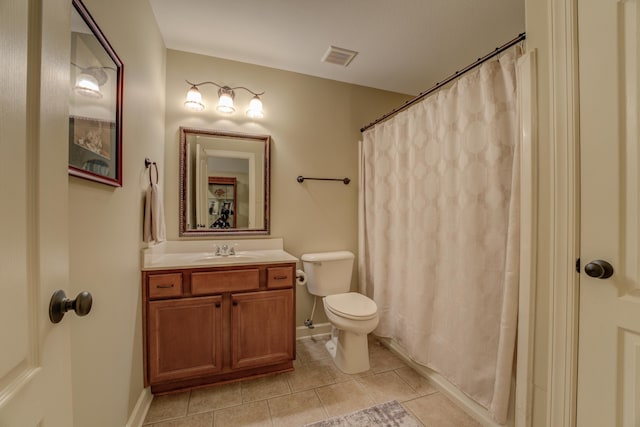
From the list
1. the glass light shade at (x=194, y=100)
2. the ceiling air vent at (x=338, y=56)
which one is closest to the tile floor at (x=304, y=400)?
the glass light shade at (x=194, y=100)

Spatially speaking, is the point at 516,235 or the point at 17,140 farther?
the point at 516,235

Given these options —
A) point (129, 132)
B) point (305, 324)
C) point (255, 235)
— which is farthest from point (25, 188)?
point (305, 324)

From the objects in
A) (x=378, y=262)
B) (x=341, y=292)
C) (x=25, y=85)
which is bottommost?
(x=341, y=292)

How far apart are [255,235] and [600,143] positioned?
208cm

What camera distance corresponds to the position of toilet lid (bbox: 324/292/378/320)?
5.87 feet

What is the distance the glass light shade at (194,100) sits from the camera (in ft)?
6.41

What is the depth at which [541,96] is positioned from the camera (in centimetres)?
102

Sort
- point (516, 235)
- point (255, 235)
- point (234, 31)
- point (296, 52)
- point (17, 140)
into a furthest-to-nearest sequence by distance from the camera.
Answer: point (255, 235)
point (296, 52)
point (234, 31)
point (516, 235)
point (17, 140)

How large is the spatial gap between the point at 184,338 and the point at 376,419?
124 cm

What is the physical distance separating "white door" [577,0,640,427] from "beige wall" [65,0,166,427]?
68.2 inches

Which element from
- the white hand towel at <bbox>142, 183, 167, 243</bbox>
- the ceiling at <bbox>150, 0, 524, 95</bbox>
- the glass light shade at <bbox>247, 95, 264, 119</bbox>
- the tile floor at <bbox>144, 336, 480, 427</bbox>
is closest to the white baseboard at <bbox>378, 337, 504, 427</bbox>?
the tile floor at <bbox>144, 336, 480, 427</bbox>

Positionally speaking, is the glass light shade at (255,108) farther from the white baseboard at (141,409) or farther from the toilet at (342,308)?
the white baseboard at (141,409)

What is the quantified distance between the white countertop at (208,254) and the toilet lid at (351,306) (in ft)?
1.51

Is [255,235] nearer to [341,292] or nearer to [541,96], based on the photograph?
[341,292]
